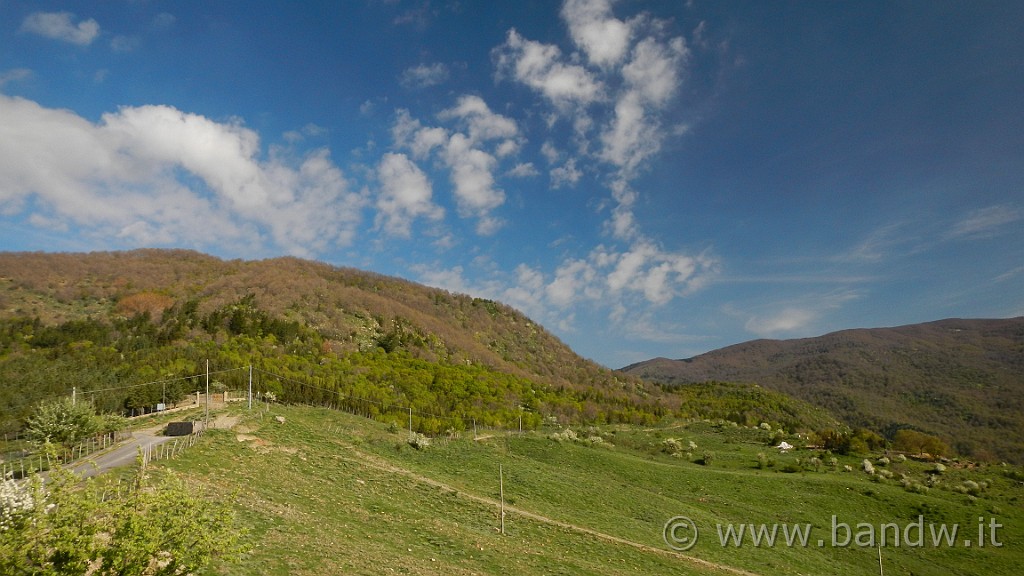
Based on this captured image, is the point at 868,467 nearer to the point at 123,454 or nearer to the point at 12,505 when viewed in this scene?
the point at 12,505

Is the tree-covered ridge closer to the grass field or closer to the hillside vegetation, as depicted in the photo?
the hillside vegetation

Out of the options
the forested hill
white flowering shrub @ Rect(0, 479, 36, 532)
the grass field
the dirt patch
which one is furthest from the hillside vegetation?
white flowering shrub @ Rect(0, 479, 36, 532)

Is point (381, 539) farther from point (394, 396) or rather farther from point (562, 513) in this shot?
point (394, 396)

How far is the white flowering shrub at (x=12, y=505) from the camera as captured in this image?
734cm

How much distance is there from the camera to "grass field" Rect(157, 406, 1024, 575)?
1925cm

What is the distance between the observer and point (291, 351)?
76688 mm

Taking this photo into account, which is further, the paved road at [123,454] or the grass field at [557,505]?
the paved road at [123,454]

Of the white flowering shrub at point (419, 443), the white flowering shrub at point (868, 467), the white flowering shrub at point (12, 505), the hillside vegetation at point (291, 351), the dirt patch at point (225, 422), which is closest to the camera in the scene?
the white flowering shrub at point (12, 505)
